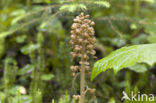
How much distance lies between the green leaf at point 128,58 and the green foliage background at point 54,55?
236 millimetres

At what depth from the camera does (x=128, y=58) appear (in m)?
1.10

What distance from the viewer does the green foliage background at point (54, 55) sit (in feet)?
5.09

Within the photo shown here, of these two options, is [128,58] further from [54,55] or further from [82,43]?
[54,55]

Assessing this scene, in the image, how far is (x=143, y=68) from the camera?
1812 millimetres

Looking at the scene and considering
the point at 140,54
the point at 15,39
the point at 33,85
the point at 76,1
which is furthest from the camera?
the point at 15,39

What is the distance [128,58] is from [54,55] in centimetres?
135

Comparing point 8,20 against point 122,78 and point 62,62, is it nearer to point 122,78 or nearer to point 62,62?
point 62,62

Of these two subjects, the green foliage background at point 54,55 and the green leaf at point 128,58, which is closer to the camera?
the green leaf at point 128,58

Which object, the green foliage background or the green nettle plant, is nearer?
the green nettle plant

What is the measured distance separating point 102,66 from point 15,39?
151cm

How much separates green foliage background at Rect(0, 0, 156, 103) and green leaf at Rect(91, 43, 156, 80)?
0.24m

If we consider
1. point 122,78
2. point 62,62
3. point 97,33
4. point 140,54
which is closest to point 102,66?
point 140,54

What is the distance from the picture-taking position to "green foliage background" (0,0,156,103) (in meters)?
1.55

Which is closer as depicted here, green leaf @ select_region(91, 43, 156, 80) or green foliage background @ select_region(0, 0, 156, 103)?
green leaf @ select_region(91, 43, 156, 80)
